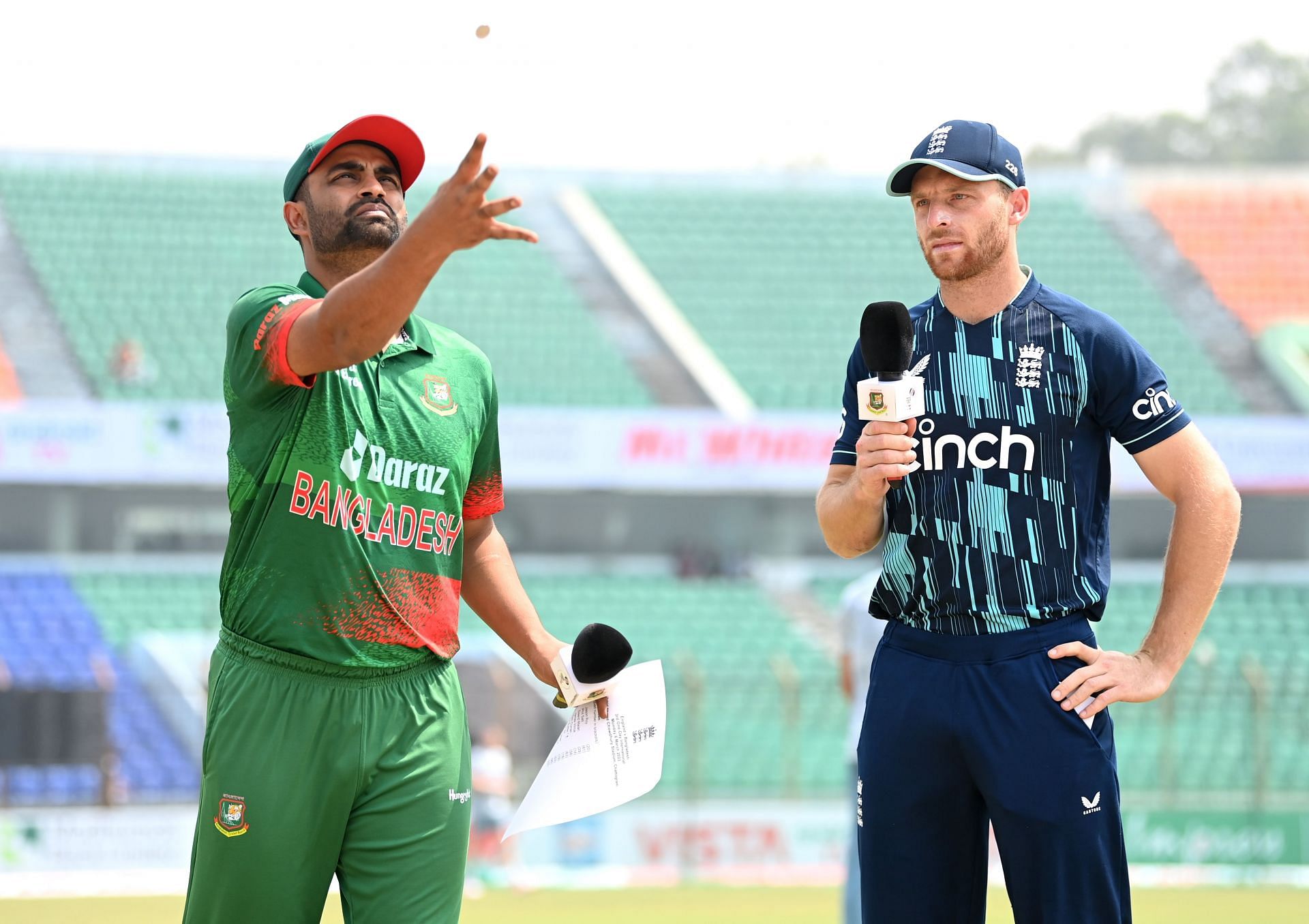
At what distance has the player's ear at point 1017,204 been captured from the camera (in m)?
3.16

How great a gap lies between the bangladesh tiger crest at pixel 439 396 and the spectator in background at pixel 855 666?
8.92 ft

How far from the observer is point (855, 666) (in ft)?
19.6

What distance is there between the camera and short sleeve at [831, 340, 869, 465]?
3312 millimetres

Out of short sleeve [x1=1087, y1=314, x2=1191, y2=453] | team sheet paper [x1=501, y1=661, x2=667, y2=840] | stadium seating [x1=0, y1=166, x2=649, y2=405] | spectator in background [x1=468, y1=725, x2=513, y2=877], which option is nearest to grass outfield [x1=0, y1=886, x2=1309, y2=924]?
spectator in background [x1=468, y1=725, x2=513, y2=877]

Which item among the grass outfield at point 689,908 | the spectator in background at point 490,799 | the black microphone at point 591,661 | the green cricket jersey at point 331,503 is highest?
the green cricket jersey at point 331,503

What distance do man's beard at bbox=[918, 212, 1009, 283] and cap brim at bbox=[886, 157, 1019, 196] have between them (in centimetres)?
10

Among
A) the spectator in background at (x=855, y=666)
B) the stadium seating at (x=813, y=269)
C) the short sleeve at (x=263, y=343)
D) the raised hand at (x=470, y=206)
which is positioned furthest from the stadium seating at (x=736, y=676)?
the raised hand at (x=470, y=206)

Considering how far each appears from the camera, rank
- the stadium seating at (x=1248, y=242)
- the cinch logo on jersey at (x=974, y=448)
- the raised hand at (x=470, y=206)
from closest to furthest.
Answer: the raised hand at (x=470, y=206), the cinch logo on jersey at (x=974, y=448), the stadium seating at (x=1248, y=242)

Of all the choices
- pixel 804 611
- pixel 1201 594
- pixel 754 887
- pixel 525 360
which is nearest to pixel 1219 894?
pixel 754 887

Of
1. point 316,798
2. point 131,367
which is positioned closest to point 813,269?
point 131,367

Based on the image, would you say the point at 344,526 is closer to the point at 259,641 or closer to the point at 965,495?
the point at 259,641

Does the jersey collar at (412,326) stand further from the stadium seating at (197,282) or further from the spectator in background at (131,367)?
the spectator in background at (131,367)

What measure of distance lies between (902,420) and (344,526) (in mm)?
1139

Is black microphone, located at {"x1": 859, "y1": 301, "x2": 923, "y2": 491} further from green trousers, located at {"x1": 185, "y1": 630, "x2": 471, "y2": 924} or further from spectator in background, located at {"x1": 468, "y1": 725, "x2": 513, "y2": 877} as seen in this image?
spectator in background, located at {"x1": 468, "y1": 725, "x2": 513, "y2": 877}
